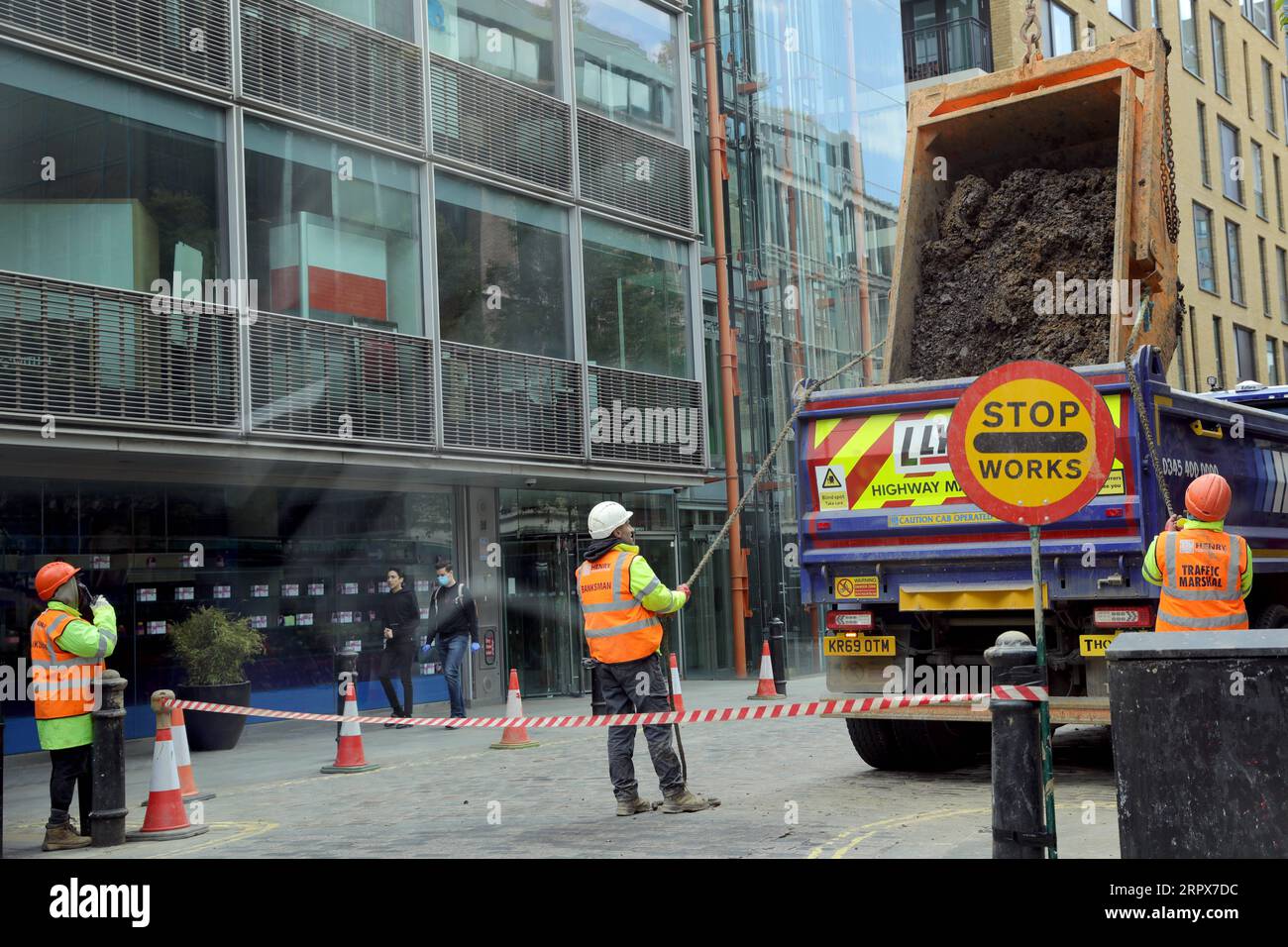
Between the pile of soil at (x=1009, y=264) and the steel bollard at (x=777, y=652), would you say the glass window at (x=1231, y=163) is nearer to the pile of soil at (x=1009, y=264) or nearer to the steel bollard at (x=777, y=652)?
the steel bollard at (x=777, y=652)

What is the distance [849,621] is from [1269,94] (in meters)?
39.8

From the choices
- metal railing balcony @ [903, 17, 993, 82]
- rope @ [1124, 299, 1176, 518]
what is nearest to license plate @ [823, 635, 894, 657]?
rope @ [1124, 299, 1176, 518]

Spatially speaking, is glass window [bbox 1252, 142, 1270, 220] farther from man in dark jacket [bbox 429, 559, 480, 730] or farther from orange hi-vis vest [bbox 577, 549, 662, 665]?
orange hi-vis vest [bbox 577, 549, 662, 665]

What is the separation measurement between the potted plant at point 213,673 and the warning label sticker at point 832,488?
6.99 m

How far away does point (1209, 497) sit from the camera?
7477mm

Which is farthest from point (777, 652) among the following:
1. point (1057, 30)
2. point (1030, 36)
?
point (1057, 30)

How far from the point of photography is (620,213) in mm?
19359

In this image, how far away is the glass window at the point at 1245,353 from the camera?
126 feet

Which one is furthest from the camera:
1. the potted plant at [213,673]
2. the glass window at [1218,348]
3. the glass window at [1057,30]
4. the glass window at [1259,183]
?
the glass window at [1259,183]

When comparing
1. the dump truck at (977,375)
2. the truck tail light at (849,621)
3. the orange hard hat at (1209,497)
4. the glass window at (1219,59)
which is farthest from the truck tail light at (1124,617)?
the glass window at (1219,59)

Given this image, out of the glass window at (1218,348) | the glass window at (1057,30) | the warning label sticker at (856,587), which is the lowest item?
the warning label sticker at (856,587)
